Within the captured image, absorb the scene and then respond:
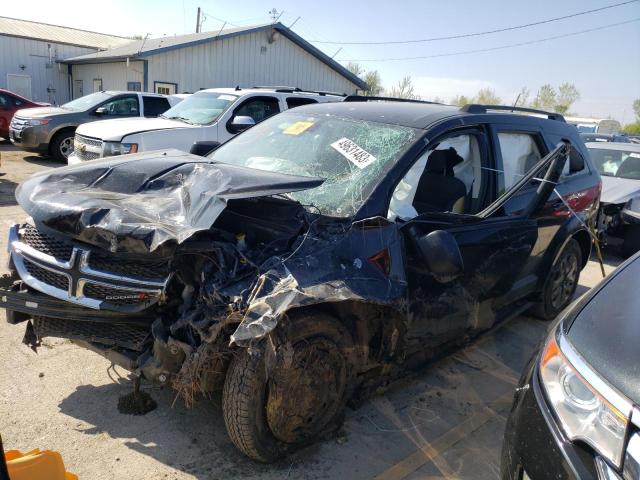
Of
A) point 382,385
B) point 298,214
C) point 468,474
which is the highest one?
point 298,214

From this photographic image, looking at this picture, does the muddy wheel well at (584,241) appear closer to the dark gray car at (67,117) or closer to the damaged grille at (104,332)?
the damaged grille at (104,332)

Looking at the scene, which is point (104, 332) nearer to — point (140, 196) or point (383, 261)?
point (140, 196)

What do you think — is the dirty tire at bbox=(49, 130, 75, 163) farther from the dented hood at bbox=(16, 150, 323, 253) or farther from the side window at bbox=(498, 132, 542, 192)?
the side window at bbox=(498, 132, 542, 192)

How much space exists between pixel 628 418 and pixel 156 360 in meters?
1.98

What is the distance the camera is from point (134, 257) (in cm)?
250

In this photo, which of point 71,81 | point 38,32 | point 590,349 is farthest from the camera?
point 38,32

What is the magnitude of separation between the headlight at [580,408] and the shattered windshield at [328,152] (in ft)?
4.20

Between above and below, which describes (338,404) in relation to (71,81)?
below

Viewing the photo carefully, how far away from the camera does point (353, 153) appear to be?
3.22 metres

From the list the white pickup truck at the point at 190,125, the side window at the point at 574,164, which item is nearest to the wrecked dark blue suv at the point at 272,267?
the side window at the point at 574,164

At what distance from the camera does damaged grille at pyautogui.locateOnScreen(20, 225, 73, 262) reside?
2627mm

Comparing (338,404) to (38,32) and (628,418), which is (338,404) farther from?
(38,32)

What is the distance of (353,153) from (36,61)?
2716 cm

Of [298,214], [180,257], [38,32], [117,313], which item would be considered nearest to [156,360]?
[117,313]
